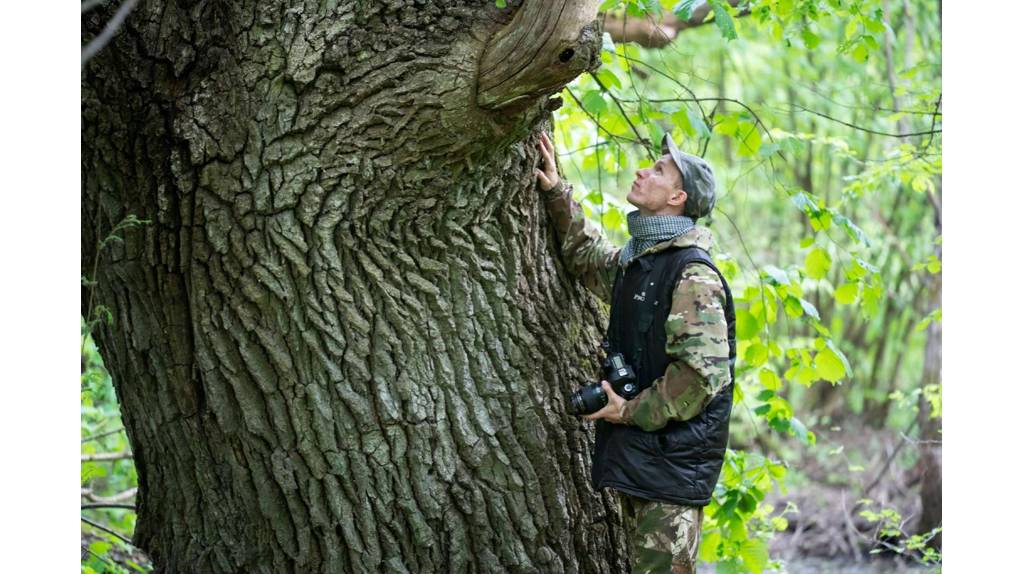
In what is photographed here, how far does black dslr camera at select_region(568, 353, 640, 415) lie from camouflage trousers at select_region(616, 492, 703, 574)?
0.34 meters

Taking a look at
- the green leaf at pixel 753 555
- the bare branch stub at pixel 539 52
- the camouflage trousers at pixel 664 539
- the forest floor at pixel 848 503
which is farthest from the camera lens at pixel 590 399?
the forest floor at pixel 848 503

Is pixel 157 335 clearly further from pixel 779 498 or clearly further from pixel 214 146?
pixel 779 498

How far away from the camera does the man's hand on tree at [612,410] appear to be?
318 cm

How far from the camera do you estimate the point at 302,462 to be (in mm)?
3041

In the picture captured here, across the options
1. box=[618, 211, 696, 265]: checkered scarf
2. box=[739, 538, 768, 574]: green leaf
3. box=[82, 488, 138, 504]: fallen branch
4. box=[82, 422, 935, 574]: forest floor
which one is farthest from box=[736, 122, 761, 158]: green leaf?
box=[82, 488, 138, 504]: fallen branch

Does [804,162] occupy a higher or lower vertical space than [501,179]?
higher

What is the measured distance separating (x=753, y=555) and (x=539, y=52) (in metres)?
2.45

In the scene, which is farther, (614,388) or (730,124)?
(730,124)

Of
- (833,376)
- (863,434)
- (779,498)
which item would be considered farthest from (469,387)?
(863,434)

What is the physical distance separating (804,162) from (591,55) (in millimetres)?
8803

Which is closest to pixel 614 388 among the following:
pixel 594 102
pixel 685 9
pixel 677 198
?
pixel 677 198

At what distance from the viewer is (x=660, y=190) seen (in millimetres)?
3393

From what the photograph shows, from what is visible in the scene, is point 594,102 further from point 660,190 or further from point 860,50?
point 860,50

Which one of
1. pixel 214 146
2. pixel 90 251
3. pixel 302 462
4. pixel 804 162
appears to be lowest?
pixel 302 462
